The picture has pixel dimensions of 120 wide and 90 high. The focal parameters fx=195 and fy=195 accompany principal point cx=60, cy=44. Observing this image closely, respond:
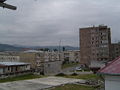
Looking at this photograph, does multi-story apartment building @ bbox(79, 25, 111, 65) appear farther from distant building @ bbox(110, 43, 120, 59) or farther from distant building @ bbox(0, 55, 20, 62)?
distant building @ bbox(0, 55, 20, 62)

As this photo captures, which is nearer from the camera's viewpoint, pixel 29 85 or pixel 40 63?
pixel 29 85

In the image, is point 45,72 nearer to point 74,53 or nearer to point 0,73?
point 0,73

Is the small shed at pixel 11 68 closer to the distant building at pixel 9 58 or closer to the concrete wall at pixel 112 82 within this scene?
the distant building at pixel 9 58

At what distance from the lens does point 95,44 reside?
7238 centimetres

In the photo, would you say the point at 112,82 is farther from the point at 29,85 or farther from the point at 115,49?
the point at 115,49

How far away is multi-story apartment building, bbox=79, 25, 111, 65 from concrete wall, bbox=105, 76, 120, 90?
213 feet

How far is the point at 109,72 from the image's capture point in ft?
17.4

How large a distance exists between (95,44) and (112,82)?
223 feet

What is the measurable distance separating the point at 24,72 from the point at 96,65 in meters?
20.8

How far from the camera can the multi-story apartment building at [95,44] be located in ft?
233

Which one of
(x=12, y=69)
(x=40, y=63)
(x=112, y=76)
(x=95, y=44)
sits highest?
(x=95, y=44)

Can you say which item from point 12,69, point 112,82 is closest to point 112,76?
point 112,82

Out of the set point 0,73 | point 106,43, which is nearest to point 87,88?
point 0,73

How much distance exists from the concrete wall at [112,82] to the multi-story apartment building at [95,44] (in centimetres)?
6489
